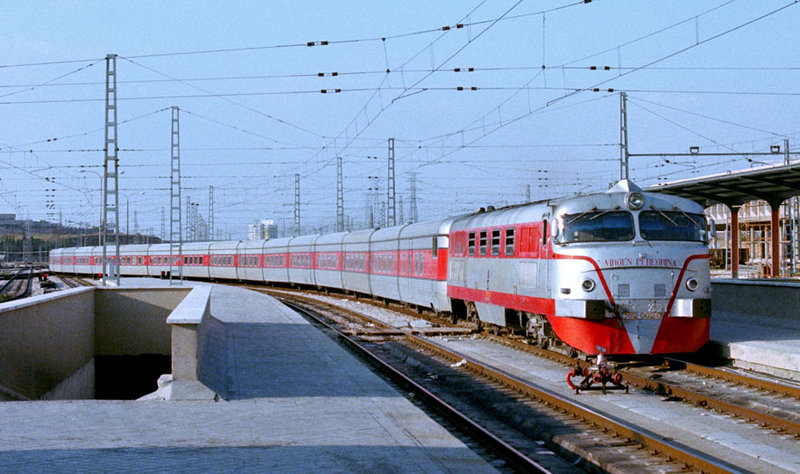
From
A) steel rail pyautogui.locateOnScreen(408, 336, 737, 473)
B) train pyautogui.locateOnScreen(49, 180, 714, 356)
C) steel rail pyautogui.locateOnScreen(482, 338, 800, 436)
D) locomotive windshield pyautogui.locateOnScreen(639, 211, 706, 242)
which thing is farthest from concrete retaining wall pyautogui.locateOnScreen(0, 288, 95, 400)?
locomotive windshield pyautogui.locateOnScreen(639, 211, 706, 242)

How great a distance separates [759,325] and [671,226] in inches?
286

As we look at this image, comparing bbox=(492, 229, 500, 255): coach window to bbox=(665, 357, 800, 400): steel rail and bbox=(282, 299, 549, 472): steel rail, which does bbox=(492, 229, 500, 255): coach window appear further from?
bbox=(665, 357, 800, 400): steel rail

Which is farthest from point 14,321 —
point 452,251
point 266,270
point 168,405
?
point 266,270

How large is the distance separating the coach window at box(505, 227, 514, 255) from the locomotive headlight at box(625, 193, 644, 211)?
3364mm

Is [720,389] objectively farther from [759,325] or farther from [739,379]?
[759,325]

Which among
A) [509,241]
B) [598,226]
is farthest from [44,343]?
[598,226]

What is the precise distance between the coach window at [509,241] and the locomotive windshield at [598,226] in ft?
9.32

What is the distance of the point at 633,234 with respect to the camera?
15.2 m

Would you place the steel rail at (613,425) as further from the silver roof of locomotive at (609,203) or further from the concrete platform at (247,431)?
the silver roof of locomotive at (609,203)

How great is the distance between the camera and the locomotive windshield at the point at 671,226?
602 inches

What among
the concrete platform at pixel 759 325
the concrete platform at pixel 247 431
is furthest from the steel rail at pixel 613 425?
the concrete platform at pixel 759 325

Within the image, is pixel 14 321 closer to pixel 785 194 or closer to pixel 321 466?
pixel 321 466

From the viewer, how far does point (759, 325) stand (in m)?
21.0

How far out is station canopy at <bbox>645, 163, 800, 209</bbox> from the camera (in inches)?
811
